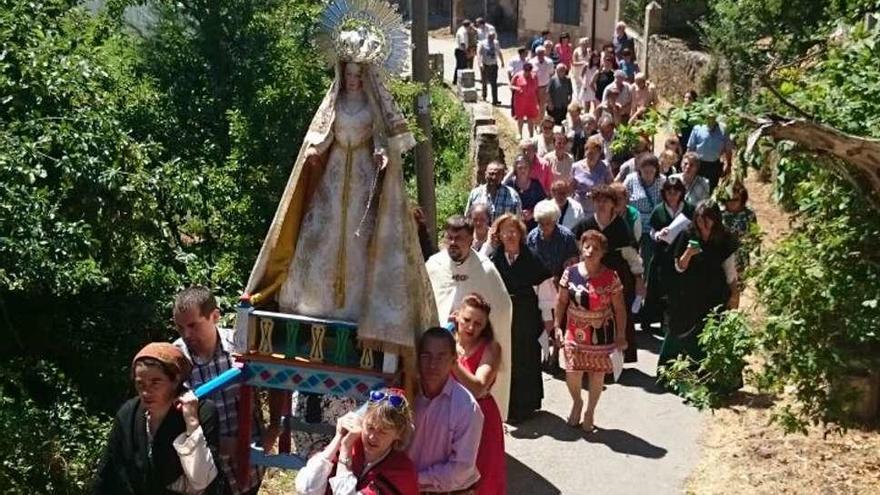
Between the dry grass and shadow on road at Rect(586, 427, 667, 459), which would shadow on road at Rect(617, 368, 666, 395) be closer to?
shadow on road at Rect(586, 427, 667, 459)

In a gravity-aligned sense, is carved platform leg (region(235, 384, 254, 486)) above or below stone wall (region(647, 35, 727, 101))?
below

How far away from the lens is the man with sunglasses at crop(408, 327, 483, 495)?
209 inches

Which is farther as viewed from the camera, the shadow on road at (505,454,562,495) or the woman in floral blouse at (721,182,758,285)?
the woman in floral blouse at (721,182,758,285)

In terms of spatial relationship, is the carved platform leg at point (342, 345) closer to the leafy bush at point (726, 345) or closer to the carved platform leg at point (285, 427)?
the carved platform leg at point (285, 427)

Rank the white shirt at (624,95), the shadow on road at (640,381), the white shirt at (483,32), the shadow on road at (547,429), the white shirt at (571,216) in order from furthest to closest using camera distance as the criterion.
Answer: the white shirt at (483,32) < the white shirt at (624,95) < the white shirt at (571,216) < the shadow on road at (640,381) < the shadow on road at (547,429)

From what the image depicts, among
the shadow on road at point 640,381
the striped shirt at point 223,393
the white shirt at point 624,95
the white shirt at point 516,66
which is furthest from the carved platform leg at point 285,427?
the white shirt at point 516,66

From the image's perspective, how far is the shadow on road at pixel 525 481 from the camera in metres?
7.59

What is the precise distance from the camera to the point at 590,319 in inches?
324

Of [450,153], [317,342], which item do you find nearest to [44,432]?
[317,342]

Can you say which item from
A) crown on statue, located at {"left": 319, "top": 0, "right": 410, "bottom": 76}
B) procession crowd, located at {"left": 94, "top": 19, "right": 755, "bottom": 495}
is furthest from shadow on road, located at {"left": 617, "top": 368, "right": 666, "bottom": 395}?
crown on statue, located at {"left": 319, "top": 0, "right": 410, "bottom": 76}

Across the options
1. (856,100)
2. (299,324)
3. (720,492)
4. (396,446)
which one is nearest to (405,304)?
(299,324)

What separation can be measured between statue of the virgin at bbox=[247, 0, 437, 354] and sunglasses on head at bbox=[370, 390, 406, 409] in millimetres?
797

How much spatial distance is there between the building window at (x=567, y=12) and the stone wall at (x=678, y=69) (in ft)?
22.9

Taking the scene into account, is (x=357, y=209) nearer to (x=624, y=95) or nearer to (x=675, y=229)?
(x=675, y=229)
